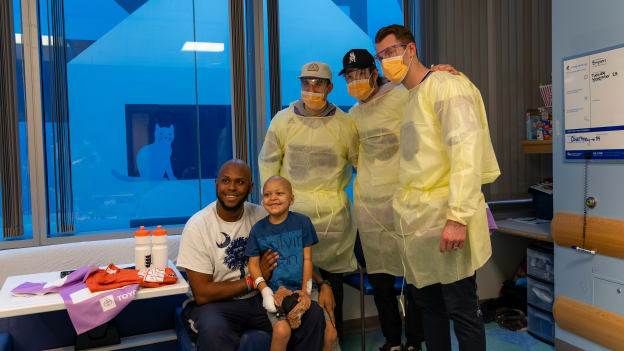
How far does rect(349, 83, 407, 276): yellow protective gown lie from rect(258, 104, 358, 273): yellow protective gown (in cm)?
12

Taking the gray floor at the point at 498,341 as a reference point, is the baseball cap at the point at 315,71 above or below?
above

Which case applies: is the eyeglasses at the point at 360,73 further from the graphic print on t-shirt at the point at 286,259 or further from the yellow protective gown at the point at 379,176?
the graphic print on t-shirt at the point at 286,259

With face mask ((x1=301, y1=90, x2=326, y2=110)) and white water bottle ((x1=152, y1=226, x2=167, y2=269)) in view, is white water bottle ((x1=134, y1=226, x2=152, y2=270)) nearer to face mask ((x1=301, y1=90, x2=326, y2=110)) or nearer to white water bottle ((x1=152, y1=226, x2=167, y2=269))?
white water bottle ((x1=152, y1=226, x2=167, y2=269))

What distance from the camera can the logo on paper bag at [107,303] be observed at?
187 centimetres

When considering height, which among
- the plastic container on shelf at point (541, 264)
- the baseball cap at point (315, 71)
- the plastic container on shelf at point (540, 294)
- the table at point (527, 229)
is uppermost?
the baseball cap at point (315, 71)

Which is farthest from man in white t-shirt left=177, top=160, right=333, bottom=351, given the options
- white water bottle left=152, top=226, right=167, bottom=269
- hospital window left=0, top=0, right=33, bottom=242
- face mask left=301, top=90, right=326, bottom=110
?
hospital window left=0, top=0, right=33, bottom=242

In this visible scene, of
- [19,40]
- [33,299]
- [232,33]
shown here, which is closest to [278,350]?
[33,299]

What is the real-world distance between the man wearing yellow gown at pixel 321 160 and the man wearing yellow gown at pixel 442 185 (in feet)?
1.83

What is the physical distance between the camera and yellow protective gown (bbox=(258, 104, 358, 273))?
8.72 ft

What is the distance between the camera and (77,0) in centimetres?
289

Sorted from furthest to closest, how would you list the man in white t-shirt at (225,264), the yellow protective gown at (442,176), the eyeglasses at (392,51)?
the man in white t-shirt at (225,264) < the eyeglasses at (392,51) < the yellow protective gown at (442,176)

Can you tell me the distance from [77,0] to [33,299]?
6.10 ft

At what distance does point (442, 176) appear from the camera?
2.03m

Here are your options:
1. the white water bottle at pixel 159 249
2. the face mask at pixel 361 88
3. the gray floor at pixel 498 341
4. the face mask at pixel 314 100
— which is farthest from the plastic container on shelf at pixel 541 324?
the white water bottle at pixel 159 249
